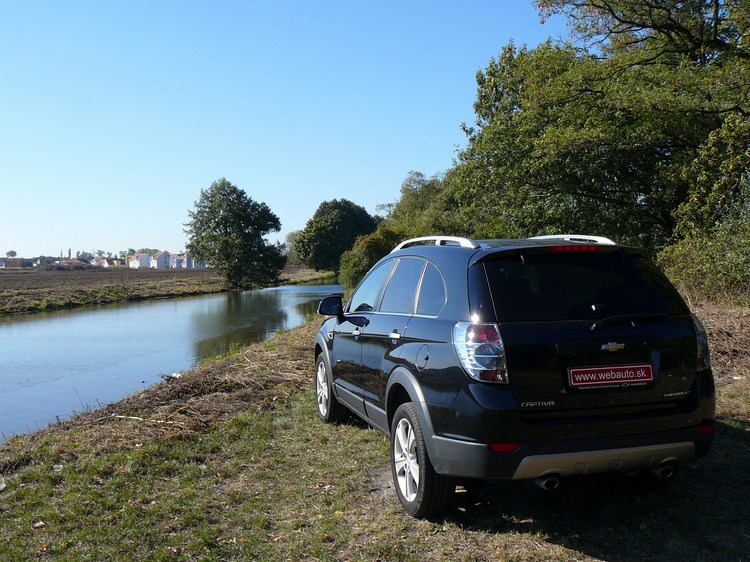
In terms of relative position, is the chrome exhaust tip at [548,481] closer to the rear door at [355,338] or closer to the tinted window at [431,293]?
the tinted window at [431,293]

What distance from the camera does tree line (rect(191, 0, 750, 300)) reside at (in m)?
14.3

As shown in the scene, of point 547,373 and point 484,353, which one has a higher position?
point 484,353

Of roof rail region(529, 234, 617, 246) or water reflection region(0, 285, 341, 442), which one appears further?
water reflection region(0, 285, 341, 442)

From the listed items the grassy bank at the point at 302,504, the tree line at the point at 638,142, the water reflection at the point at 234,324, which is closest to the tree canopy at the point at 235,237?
the water reflection at the point at 234,324

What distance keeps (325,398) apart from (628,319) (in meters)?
3.76

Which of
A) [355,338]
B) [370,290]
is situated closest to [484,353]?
[355,338]

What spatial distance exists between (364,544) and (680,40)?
18328 millimetres

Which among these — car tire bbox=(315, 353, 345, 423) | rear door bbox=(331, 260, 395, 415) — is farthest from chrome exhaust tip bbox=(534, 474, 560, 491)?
car tire bbox=(315, 353, 345, 423)

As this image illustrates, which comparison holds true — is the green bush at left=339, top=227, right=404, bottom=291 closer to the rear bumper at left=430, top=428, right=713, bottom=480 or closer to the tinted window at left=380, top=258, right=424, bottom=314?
the tinted window at left=380, top=258, right=424, bottom=314

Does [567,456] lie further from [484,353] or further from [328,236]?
[328,236]

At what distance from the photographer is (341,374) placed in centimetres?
615

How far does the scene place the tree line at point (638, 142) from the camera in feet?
47.0

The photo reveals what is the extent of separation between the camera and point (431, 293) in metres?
4.49

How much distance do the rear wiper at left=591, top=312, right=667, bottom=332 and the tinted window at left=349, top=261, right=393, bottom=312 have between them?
2.17 m
